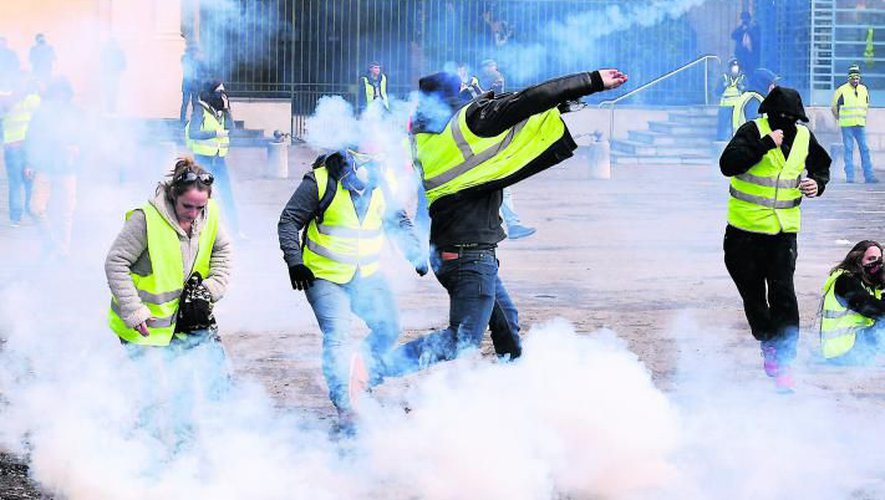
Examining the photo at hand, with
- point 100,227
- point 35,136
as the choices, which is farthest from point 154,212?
point 100,227

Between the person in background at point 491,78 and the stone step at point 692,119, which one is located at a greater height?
the person in background at point 491,78

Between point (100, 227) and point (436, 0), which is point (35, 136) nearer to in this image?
point (100, 227)

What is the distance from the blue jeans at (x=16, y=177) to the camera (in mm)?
14203

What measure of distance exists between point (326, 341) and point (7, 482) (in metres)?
1.54

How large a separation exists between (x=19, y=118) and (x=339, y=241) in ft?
25.8

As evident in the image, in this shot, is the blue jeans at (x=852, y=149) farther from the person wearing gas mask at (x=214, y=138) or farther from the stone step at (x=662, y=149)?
the person wearing gas mask at (x=214, y=138)

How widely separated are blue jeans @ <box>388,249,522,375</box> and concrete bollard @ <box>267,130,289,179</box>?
Answer: 15589mm

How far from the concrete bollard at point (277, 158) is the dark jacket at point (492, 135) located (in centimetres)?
1570

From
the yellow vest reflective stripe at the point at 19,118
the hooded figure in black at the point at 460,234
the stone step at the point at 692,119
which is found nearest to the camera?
the hooded figure in black at the point at 460,234

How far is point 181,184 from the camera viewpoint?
617 centimetres

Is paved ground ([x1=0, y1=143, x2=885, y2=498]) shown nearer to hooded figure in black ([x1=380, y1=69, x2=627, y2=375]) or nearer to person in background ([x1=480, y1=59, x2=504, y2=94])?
hooded figure in black ([x1=380, y1=69, x2=627, y2=375])

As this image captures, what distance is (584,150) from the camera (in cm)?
2548

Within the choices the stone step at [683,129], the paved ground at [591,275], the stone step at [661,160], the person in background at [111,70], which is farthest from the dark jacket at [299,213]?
the stone step at [683,129]

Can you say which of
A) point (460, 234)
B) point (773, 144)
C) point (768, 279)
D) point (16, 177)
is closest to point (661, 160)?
point (16, 177)
